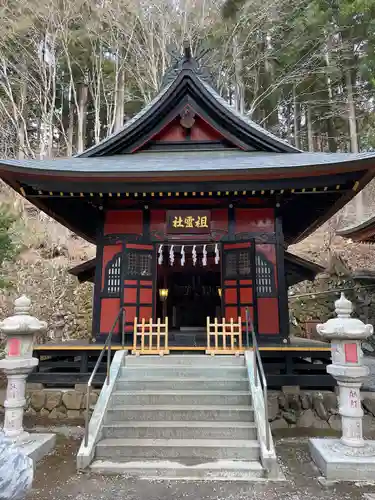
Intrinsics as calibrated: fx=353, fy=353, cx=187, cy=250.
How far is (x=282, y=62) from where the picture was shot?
74.1ft

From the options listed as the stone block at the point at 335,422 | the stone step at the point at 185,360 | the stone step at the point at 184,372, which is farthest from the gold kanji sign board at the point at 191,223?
the stone block at the point at 335,422

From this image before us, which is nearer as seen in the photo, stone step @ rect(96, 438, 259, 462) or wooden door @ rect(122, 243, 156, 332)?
stone step @ rect(96, 438, 259, 462)

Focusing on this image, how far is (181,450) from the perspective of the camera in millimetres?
4703

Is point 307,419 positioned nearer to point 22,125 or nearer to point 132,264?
point 132,264

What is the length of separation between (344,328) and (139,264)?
4.79 m

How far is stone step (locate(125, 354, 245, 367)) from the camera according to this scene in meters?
6.46

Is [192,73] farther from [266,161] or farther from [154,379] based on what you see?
[154,379]

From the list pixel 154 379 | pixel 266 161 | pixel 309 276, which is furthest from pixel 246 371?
pixel 309 276

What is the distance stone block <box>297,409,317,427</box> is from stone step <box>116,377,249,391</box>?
176cm

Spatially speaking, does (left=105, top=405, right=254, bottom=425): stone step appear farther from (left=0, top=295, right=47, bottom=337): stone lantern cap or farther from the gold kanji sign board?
the gold kanji sign board

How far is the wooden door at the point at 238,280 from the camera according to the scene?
797 cm

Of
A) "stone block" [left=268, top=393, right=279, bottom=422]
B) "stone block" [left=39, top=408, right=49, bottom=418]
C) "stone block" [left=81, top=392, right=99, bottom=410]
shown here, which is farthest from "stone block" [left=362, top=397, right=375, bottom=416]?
"stone block" [left=39, top=408, right=49, bottom=418]

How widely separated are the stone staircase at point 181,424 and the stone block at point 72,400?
58.0 inches

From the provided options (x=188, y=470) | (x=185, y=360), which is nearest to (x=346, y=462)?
(x=188, y=470)
